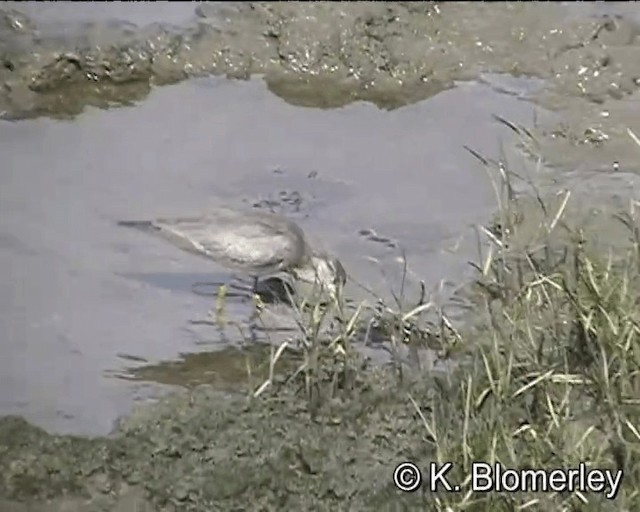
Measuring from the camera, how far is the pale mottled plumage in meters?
5.05

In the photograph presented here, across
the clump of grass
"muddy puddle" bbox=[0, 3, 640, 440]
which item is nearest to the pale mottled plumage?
"muddy puddle" bbox=[0, 3, 640, 440]

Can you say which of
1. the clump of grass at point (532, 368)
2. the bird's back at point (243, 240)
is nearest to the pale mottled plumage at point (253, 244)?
the bird's back at point (243, 240)

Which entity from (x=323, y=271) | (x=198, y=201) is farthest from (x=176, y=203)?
(x=323, y=271)

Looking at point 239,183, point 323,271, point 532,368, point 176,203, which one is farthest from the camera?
point 239,183

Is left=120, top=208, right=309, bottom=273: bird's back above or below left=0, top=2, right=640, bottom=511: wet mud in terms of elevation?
above

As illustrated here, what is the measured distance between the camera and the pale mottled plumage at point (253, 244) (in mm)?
5051

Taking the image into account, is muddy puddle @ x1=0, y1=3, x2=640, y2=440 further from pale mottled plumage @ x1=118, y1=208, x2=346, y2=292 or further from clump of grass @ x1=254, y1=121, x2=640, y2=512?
clump of grass @ x1=254, y1=121, x2=640, y2=512

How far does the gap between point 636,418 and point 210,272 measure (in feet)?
6.99

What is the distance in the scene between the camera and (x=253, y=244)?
5.07 metres

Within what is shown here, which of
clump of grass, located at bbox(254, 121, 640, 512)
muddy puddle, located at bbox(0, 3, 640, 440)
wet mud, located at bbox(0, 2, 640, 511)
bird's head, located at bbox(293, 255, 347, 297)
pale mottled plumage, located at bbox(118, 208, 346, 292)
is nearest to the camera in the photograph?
clump of grass, located at bbox(254, 121, 640, 512)

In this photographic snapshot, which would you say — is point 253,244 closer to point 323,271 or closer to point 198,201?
point 323,271

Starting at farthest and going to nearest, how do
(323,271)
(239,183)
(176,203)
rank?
(239,183) < (176,203) < (323,271)

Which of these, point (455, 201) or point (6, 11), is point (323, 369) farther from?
point (6, 11)

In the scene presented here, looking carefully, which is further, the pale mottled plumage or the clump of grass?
the pale mottled plumage
